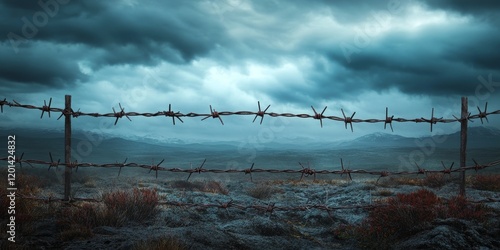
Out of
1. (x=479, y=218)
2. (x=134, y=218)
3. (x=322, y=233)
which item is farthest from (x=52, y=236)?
(x=479, y=218)

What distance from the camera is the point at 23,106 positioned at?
6.21 m

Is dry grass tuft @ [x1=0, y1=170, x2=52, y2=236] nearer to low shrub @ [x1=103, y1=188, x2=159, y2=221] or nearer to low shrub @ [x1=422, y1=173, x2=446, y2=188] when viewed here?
low shrub @ [x1=103, y1=188, x2=159, y2=221]

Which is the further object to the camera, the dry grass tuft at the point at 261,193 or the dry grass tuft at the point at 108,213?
the dry grass tuft at the point at 261,193

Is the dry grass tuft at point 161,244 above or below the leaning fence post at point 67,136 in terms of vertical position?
below

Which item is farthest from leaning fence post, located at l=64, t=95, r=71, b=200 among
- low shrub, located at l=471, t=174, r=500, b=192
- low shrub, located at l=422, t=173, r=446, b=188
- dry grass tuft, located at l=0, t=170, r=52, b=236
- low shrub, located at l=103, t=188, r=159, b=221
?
low shrub, located at l=422, t=173, r=446, b=188

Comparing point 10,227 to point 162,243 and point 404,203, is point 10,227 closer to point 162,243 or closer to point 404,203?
point 162,243

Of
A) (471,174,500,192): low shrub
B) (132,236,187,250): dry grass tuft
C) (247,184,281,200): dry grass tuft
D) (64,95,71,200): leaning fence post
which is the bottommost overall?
(247,184,281,200): dry grass tuft

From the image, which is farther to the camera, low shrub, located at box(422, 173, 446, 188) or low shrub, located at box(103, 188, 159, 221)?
low shrub, located at box(422, 173, 446, 188)

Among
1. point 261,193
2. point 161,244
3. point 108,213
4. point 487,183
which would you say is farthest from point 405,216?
point 487,183

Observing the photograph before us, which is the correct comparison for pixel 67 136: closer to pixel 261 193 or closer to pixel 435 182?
pixel 261 193

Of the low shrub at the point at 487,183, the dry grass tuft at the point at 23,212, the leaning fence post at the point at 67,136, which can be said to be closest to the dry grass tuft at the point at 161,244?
the dry grass tuft at the point at 23,212

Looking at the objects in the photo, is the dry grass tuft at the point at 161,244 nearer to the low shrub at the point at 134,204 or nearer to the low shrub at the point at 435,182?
the low shrub at the point at 134,204

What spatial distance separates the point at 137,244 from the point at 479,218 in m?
5.11

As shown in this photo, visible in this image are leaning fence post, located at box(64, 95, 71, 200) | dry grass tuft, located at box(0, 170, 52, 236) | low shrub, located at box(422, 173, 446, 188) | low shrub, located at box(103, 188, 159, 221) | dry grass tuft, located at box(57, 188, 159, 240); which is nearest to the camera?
dry grass tuft, located at box(57, 188, 159, 240)
